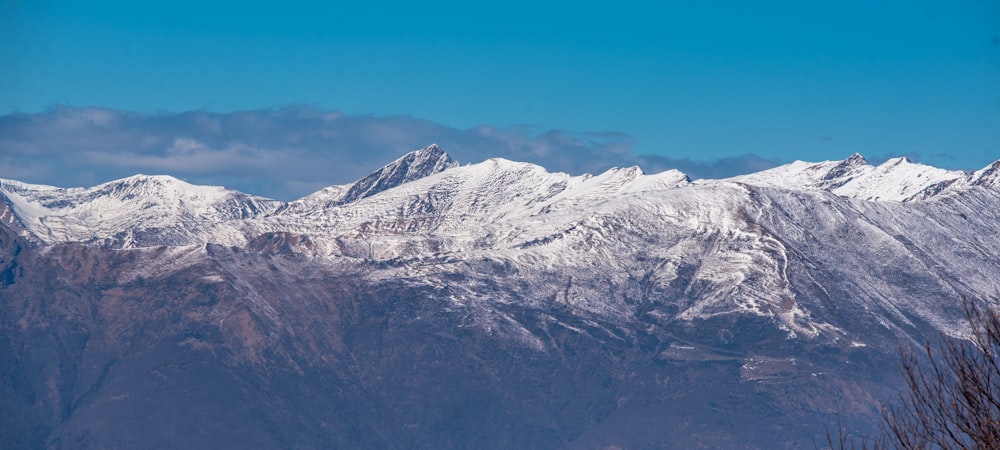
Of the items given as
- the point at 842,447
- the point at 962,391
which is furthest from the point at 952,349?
the point at 842,447

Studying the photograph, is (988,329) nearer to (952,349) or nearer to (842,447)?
(952,349)

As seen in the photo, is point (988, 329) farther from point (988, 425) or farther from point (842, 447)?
point (842, 447)

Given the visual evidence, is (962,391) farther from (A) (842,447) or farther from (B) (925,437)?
(A) (842,447)

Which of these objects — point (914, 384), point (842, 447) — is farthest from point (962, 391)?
point (842, 447)

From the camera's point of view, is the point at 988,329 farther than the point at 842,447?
No

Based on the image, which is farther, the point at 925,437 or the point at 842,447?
the point at 842,447

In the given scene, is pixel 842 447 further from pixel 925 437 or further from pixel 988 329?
pixel 988 329

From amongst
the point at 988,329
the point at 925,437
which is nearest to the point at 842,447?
the point at 925,437
